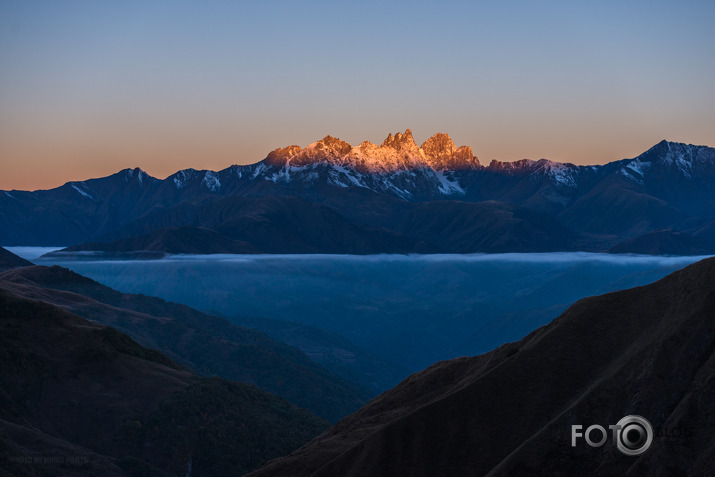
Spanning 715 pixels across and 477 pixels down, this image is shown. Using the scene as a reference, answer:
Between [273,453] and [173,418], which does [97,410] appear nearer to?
[173,418]

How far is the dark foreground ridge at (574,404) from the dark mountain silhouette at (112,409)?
229 feet

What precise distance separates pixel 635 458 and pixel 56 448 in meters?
106

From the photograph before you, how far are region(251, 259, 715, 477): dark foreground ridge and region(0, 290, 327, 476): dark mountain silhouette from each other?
6972cm

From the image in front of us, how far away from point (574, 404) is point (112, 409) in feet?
384

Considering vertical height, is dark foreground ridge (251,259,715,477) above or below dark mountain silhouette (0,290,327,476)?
above

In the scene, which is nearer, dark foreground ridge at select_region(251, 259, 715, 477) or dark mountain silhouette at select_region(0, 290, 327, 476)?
dark foreground ridge at select_region(251, 259, 715, 477)

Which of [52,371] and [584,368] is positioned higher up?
[584,368]

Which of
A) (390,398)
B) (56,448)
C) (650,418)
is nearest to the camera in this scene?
(650,418)

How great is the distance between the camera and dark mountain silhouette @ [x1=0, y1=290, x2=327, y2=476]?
160 m

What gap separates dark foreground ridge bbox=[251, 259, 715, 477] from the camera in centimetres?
8019

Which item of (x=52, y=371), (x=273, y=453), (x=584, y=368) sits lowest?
(x=273, y=453)

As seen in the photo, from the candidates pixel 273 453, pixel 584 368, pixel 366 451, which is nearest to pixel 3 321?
pixel 273 453

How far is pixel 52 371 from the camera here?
17275 centimetres

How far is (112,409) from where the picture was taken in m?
170
